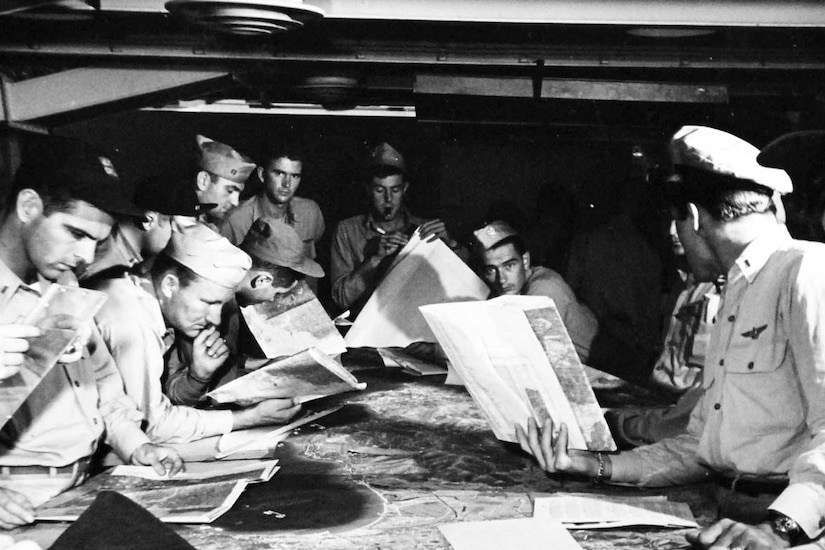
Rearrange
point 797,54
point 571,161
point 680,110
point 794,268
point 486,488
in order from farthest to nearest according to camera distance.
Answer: point 571,161, point 680,110, point 797,54, point 486,488, point 794,268

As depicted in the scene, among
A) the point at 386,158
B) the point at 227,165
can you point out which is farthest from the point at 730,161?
the point at 386,158

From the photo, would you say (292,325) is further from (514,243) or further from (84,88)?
(84,88)

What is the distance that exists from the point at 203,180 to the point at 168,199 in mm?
994

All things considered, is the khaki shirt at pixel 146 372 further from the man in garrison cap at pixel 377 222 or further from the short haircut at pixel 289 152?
the short haircut at pixel 289 152

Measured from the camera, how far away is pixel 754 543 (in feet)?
5.03

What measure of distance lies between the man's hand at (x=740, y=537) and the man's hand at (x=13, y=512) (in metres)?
1.42

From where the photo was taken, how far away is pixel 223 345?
10.5 ft

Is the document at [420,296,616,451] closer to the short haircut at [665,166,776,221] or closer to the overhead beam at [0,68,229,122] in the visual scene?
the short haircut at [665,166,776,221]

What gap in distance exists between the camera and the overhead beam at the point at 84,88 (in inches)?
143

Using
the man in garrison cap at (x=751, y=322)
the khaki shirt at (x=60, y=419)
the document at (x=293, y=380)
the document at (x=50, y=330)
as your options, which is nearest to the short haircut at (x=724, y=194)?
the man in garrison cap at (x=751, y=322)

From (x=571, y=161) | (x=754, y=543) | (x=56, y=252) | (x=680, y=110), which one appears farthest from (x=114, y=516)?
(x=571, y=161)

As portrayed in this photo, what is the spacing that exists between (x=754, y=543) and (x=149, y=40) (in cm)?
298

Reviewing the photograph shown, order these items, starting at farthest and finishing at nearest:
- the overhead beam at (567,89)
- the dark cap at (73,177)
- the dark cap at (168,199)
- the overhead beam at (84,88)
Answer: the overhead beam at (567,89) → the overhead beam at (84,88) → the dark cap at (168,199) → the dark cap at (73,177)

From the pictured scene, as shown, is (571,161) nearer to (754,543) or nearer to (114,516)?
(754,543)
